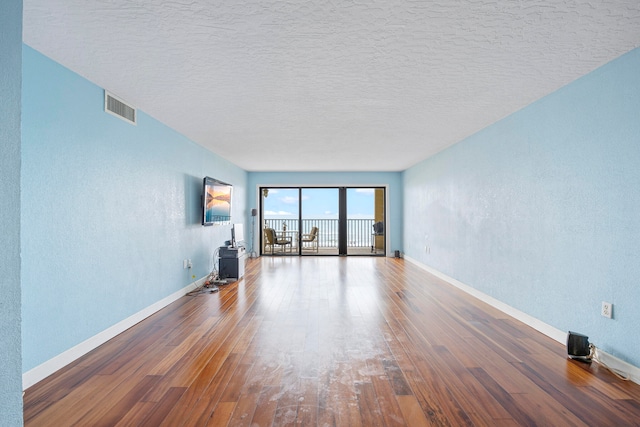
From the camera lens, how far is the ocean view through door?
959 centimetres

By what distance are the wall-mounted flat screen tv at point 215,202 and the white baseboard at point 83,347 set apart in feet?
4.78

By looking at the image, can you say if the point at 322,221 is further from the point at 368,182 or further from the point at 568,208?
the point at 568,208

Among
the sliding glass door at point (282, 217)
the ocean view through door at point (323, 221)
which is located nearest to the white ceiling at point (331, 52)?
the ocean view through door at point (323, 221)

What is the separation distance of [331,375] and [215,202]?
3.89 metres

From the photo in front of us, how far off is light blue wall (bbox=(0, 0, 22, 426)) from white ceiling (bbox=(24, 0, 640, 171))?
2.41 feet

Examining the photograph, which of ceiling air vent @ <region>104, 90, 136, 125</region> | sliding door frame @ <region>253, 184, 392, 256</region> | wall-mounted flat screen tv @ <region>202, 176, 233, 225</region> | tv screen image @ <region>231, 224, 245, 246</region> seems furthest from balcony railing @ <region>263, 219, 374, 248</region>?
ceiling air vent @ <region>104, 90, 136, 125</region>

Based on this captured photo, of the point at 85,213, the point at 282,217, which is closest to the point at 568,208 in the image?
the point at 85,213

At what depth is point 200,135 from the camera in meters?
4.71

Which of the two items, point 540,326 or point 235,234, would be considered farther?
point 235,234

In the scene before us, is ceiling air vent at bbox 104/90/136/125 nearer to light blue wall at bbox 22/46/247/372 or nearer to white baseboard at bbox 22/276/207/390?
light blue wall at bbox 22/46/247/372

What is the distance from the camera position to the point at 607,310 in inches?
97.5

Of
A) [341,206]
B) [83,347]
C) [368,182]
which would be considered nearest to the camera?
[83,347]

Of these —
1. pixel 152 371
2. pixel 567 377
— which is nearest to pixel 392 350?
pixel 567 377

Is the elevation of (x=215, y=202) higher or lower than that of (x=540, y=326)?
higher
